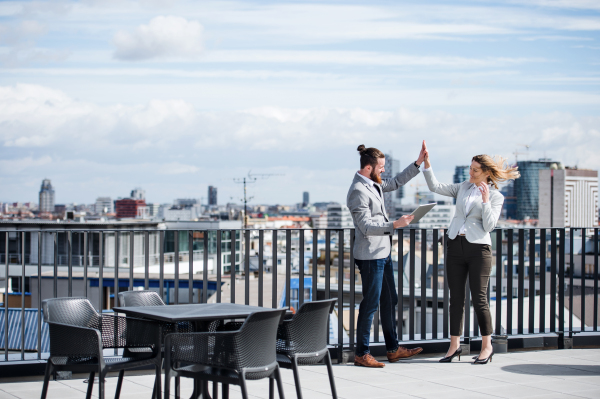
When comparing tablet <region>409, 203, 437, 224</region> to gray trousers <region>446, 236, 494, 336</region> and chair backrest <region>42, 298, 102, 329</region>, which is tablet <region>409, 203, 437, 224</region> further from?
chair backrest <region>42, 298, 102, 329</region>

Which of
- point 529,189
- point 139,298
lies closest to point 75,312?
point 139,298

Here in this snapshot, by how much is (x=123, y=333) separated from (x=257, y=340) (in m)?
1.06

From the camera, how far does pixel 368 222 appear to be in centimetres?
492

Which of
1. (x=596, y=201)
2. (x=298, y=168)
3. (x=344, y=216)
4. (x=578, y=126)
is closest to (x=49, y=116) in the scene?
(x=344, y=216)

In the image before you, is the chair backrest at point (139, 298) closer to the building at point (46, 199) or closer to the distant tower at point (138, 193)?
the distant tower at point (138, 193)

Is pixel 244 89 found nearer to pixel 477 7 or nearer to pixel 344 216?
pixel 344 216

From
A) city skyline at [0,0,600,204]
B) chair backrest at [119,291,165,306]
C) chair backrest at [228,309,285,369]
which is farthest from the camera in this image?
city skyline at [0,0,600,204]

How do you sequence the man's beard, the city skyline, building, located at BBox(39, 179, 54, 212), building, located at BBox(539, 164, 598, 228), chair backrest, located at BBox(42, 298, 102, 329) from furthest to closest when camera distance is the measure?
building, located at BBox(39, 179, 54, 212), the city skyline, building, located at BBox(539, 164, 598, 228), the man's beard, chair backrest, located at BBox(42, 298, 102, 329)

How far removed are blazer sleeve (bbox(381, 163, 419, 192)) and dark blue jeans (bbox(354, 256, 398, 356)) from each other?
0.58m

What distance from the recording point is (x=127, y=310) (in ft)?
11.4

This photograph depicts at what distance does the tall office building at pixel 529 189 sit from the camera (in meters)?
122

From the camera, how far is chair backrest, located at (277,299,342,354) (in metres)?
3.48

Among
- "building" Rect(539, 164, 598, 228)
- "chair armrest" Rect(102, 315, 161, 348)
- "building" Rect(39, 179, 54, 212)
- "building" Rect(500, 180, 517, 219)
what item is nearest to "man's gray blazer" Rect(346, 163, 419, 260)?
"chair armrest" Rect(102, 315, 161, 348)

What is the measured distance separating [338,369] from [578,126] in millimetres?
164589
